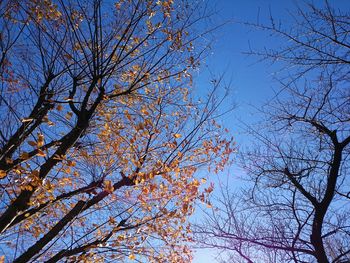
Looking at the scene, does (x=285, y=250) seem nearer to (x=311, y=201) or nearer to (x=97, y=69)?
(x=311, y=201)

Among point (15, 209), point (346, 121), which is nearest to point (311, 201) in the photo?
point (346, 121)

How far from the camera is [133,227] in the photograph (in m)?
4.91

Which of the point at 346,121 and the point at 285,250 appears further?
the point at 285,250

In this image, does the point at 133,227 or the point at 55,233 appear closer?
the point at 55,233

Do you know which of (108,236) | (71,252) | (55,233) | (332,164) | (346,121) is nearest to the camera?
(55,233)

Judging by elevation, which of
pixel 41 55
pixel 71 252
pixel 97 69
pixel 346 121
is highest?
pixel 346 121

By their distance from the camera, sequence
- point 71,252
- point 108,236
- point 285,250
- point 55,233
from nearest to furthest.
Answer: point 55,233 < point 71,252 < point 108,236 < point 285,250

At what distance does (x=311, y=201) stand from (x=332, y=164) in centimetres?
96

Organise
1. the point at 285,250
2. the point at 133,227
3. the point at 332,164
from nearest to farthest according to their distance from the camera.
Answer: the point at 133,227 < the point at 332,164 < the point at 285,250

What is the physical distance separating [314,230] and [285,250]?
3.26ft

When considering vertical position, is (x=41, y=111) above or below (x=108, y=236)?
above

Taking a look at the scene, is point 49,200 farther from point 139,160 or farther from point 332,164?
point 332,164

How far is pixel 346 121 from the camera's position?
528cm

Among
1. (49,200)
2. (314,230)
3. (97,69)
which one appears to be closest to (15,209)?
(49,200)
